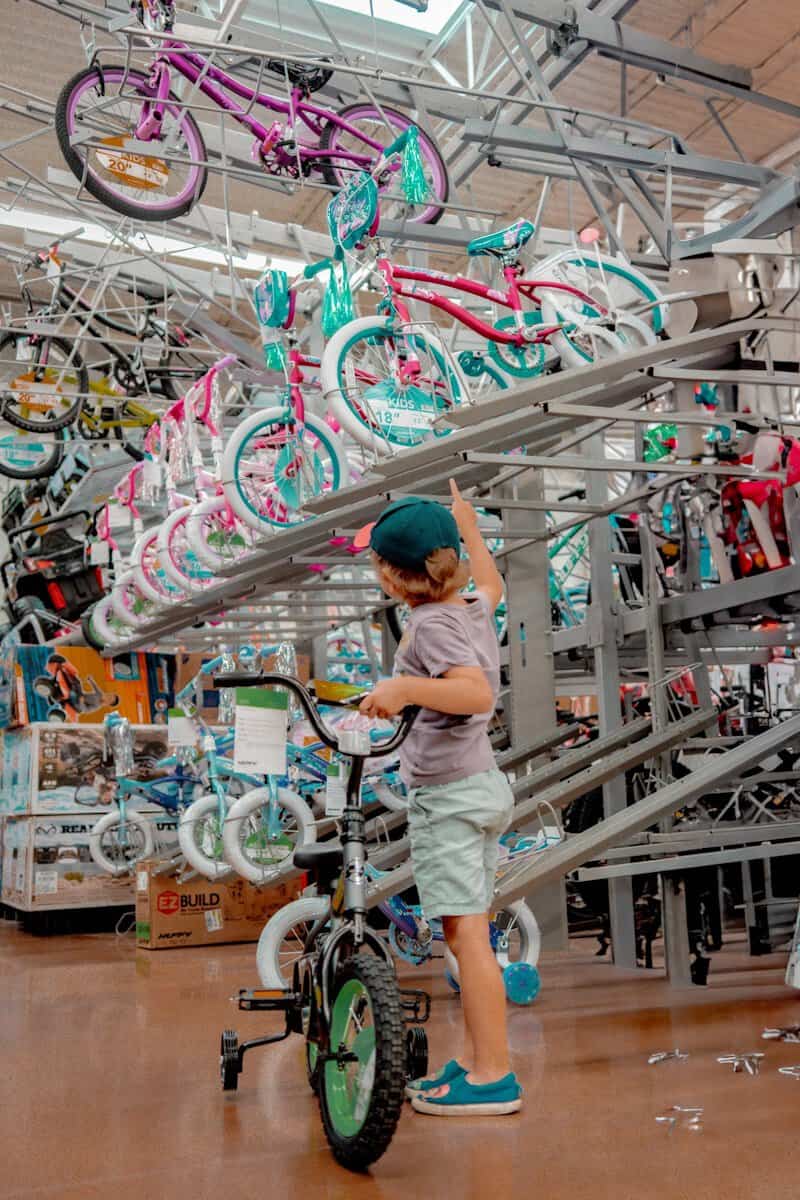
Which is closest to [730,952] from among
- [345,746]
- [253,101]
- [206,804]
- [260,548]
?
[206,804]

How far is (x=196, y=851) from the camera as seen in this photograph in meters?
6.51

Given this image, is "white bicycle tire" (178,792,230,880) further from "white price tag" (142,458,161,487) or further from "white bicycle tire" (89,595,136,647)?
"white price tag" (142,458,161,487)

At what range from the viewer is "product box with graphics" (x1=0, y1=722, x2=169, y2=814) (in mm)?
8391

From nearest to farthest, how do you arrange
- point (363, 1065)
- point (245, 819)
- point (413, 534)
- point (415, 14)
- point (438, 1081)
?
point (363, 1065) < point (413, 534) < point (438, 1081) < point (245, 819) < point (415, 14)

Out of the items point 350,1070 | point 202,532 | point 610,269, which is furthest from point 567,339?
point 350,1070

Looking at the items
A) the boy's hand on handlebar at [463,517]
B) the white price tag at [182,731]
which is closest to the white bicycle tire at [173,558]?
the white price tag at [182,731]

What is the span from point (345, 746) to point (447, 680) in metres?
0.27

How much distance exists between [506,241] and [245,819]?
301 cm

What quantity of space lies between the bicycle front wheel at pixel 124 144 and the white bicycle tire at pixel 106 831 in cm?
416

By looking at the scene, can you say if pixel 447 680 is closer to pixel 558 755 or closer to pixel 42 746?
pixel 558 755

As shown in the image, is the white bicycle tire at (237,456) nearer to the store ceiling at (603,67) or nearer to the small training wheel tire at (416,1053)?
the store ceiling at (603,67)

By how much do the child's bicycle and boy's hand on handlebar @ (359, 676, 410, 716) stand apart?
0.09m

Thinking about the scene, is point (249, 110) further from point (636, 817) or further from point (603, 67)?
point (603, 67)

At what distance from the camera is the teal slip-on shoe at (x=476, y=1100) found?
2869 millimetres
